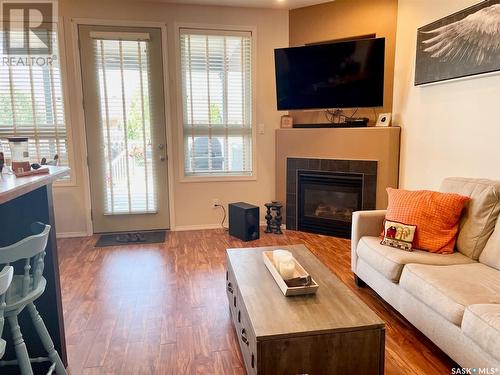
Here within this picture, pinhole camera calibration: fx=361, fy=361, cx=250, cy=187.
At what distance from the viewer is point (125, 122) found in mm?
4129

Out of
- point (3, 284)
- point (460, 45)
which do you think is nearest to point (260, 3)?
point (460, 45)

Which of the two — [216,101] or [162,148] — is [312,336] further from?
[216,101]

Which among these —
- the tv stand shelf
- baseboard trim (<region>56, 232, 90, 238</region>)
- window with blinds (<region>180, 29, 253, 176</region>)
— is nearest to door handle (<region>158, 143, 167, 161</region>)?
window with blinds (<region>180, 29, 253, 176</region>)

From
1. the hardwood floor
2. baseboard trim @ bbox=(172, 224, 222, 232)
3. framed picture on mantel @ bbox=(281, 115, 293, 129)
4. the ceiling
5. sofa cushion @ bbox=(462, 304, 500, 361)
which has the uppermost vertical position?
the ceiling

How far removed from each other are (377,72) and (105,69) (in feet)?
9.58

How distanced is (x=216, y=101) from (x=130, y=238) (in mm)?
1893

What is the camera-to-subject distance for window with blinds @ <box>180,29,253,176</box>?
13.8ft

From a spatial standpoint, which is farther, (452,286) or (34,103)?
(34,103)

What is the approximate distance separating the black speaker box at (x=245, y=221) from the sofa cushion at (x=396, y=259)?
1.70 meters

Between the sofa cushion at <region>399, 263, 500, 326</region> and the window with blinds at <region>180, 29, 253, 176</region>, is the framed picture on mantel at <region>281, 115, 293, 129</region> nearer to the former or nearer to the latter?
the window with blinds at <region>180, 29, 253, 176</region>

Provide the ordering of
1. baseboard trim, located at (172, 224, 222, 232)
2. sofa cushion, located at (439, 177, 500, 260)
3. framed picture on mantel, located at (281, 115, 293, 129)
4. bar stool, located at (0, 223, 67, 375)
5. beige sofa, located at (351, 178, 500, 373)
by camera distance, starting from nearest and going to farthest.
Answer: bar stool, located at (0, 223, 67, 375), beige sofa, located at (351, 178, 500, 373), sofa cushion, located at (439, 177, 500, 260), framed picture on mantel, located at (281, 115, 293, 129), baseboard trim, located at (172, 224, 222, 232)

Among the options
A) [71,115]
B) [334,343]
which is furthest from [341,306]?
[71,115]

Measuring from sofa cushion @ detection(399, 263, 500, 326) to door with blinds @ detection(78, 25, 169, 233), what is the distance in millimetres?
3058

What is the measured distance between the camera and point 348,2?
3.98 meters
